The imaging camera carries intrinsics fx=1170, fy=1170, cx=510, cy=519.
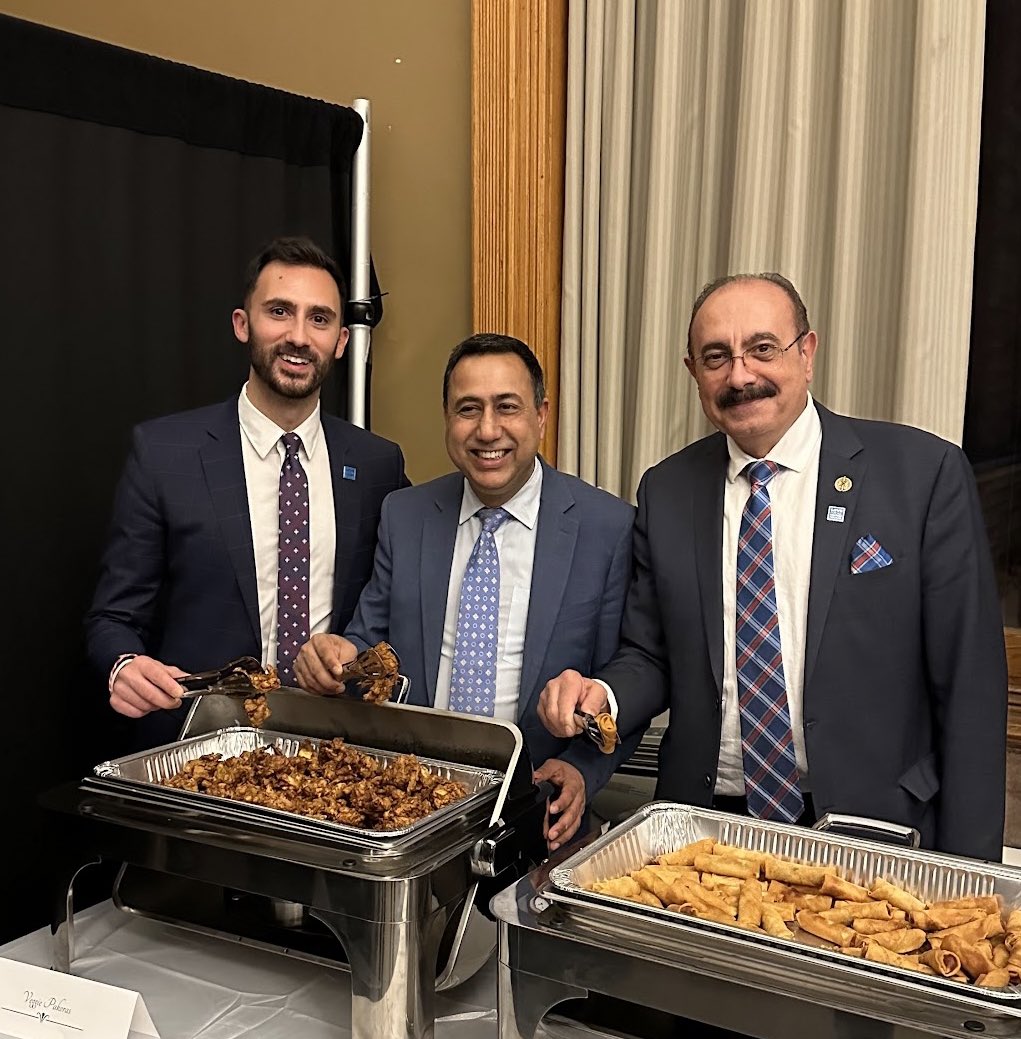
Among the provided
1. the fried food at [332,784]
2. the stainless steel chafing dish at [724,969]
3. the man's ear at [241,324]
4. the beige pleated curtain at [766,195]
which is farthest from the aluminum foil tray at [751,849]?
the beige pleated curtain at [766,195]

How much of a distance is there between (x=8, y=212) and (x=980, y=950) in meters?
1.85

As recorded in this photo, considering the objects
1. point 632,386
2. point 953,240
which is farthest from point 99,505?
point 953,240

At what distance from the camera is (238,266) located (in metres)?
2.43

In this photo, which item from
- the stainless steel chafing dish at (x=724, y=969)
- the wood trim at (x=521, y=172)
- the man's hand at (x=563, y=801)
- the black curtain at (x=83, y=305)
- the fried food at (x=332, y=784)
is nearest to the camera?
the stainless steel chafing dish at (x=724, y=969)

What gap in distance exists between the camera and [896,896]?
113 centimetres

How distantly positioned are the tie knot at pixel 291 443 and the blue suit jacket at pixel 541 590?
0.72 feet

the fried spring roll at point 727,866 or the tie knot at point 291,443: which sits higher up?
the tie knot at point 291,443

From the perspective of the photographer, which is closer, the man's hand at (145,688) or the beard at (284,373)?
the man's hand at (145,688)

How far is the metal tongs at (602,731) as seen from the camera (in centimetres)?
134

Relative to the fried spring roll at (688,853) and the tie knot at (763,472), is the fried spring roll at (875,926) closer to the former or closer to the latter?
the fried spring roll at (688,853)

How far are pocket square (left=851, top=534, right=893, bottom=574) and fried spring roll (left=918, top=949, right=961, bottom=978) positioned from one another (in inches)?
25.5

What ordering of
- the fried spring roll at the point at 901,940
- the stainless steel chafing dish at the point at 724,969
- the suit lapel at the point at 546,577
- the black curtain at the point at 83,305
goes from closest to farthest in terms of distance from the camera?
the stainless steel chafing dish at the point at 724,969
the fried spring roll at the point at 901,940
the suit lapel at the point at 546,577
the black curtain at the point at 83,305

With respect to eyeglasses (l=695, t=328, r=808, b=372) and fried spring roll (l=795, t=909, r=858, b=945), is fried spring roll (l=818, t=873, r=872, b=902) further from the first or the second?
eyeglasses (l=695, t=328, r=808, b=372)

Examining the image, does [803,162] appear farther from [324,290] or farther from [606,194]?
[324,290]
